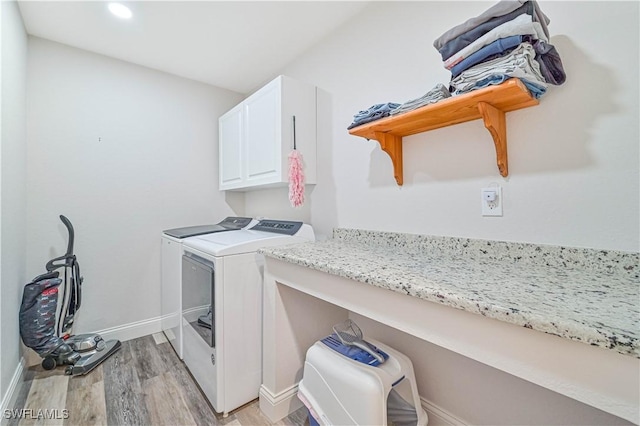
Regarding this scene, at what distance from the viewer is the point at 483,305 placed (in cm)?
67

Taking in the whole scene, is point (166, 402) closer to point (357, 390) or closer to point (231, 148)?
point (357, 390)

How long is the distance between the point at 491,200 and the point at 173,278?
2.17 m

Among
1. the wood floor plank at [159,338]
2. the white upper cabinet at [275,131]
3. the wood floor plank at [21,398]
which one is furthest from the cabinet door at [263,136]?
the wood floor plank at [21,398]

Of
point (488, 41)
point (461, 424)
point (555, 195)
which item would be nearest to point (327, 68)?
point (488, 41)

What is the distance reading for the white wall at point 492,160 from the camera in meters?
0.93

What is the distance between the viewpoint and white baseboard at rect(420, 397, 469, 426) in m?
1.29

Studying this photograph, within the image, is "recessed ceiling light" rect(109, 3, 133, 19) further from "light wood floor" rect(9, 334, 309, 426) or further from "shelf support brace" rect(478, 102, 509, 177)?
"light wood floor" rect(9, 334, 309, 426)

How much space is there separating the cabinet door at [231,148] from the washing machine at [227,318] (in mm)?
880

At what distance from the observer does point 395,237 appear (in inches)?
60.4

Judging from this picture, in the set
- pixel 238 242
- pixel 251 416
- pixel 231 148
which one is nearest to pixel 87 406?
pixel 251 416

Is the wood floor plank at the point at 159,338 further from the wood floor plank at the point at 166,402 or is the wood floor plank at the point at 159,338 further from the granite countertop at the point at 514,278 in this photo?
the granite countertop at the point at 514,278

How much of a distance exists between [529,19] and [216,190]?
2.65 meters

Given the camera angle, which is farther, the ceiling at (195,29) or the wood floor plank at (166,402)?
the ceiling at (195,29)

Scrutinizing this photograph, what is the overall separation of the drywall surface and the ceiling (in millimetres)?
270
